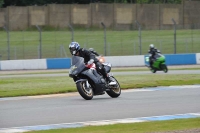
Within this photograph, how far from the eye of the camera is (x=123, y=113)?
44.2ft

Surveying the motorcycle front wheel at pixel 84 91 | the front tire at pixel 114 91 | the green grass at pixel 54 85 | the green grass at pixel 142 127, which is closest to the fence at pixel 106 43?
the green grass at pixel 54 85

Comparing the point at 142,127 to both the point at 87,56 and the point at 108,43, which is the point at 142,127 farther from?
the point at 108,43

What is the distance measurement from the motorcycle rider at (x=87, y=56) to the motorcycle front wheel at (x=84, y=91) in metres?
0.64

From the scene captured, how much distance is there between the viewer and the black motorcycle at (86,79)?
1633cm

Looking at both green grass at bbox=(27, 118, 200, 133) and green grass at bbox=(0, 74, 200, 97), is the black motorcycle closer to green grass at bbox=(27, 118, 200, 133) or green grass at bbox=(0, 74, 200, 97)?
green grass at bbox=(0, 74, 200, 97)

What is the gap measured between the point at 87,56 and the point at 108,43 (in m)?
28.2

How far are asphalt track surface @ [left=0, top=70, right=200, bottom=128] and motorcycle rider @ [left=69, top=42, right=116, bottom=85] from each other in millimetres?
641

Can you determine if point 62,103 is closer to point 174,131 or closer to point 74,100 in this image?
point 74,100

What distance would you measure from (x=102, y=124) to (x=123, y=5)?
4509cm

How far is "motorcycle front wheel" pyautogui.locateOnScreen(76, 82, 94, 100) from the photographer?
1625 cm

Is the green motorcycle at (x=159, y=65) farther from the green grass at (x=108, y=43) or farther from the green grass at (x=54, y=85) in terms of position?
the green grass at (x=108, y=43)

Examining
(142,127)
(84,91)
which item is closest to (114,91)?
(84,91)

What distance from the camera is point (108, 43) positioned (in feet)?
148

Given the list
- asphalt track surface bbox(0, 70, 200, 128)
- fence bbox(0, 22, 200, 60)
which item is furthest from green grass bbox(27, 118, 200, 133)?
fence bbox(0, 22, 200, 60)
